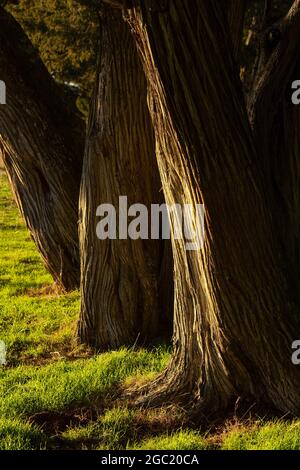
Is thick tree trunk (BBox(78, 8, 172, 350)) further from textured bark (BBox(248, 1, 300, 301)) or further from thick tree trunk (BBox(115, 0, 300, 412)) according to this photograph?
thick tree trunk (BBox(115, 0, 300, 412))

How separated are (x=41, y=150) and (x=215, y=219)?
10.9ft

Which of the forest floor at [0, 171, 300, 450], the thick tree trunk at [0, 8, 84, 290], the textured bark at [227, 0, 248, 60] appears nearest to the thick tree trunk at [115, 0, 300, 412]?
the forest floor at [0, 171, 300, 450]

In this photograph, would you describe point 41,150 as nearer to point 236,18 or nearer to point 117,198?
point 117,198

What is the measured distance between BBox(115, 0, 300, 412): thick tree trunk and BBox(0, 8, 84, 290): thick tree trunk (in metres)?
2.80

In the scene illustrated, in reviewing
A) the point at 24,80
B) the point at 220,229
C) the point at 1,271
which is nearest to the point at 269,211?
the point at 220,229

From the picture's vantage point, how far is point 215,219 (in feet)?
14.7

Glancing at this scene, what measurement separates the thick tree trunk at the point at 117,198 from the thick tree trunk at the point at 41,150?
1.20 m

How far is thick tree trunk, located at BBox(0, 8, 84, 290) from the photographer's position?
720cm

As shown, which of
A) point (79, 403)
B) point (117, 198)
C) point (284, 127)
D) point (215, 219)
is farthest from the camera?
point (117, 198)

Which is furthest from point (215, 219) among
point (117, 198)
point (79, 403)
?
point (117, 198)

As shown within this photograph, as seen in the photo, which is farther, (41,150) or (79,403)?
(41,150)

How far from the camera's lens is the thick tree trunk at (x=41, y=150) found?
7.20 meters

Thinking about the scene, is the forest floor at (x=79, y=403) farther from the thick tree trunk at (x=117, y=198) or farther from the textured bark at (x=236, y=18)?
the textured bark at (x=236, y=18)

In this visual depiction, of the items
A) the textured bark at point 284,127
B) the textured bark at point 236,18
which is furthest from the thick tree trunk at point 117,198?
the textured bark at point 284,127
